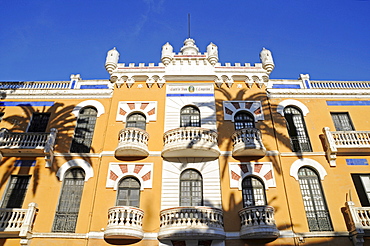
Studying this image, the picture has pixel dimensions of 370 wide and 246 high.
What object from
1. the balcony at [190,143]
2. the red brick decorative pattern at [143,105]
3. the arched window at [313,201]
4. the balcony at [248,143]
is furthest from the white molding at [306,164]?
the red brick decorative pattern at [143,105]

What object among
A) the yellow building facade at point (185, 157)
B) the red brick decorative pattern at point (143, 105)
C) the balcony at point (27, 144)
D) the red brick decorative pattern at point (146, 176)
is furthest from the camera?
the red brick decorative pattern at point (143, 105)

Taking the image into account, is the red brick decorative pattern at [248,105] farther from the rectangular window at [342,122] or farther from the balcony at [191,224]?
the balcony at [191,224]

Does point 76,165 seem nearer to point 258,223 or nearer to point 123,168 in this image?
point 123,168

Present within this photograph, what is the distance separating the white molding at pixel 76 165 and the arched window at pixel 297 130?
11.7 m

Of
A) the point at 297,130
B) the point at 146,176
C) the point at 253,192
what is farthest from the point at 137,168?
Result: the point at 297,130

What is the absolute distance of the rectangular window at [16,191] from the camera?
52.5 feet

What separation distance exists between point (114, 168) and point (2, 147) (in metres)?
6.43

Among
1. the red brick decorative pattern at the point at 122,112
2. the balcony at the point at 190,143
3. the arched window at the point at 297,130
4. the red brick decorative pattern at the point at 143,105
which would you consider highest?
the red brick decorative pattern at the point at 143,105

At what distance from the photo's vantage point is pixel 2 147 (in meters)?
16.9

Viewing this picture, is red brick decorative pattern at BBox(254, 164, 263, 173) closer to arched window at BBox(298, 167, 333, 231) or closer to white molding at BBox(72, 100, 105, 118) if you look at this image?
arched window at BBox(298, 167, 333, 231)

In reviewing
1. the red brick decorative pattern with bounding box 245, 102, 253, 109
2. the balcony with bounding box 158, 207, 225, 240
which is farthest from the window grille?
the red brick decorative pattern with bounding box 245, 102, 253, 109

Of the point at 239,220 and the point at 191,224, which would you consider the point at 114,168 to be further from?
the point at 239,220

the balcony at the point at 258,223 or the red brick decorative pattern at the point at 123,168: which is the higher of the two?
the red brick decorative pattern at the point at 123,168

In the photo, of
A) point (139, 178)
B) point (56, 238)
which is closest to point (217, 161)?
point (139, 178)
